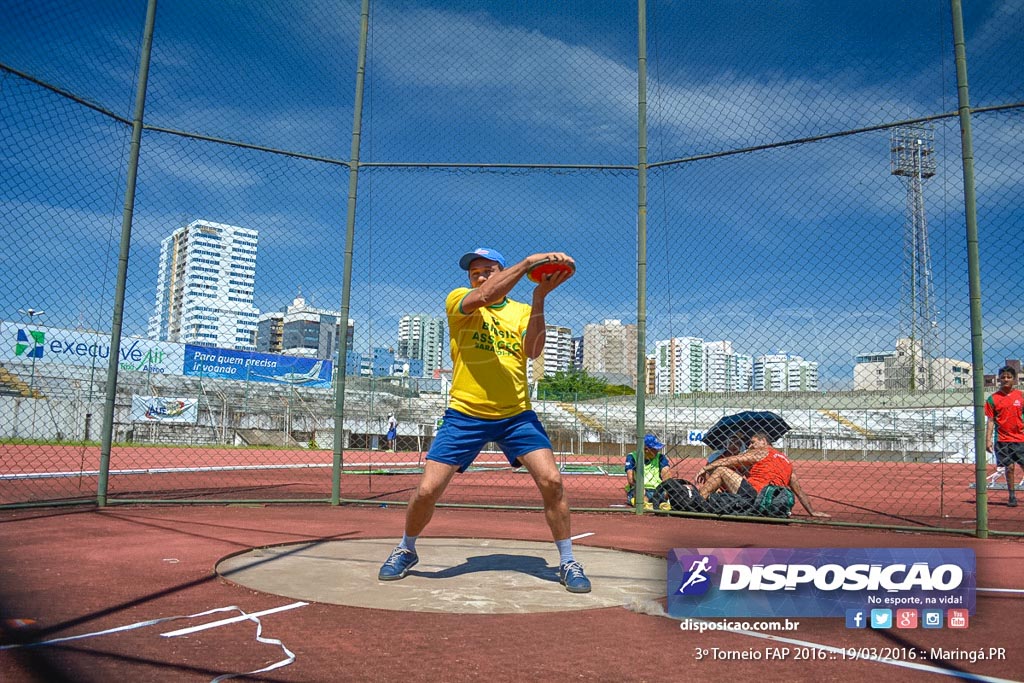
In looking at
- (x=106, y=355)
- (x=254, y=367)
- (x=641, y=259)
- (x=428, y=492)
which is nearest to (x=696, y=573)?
(x=428, y=492)

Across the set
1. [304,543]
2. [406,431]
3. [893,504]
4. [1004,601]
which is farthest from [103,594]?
[406,431]

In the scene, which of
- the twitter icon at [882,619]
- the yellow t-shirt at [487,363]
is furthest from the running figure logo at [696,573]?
the yellow t-shirt at [487,363]

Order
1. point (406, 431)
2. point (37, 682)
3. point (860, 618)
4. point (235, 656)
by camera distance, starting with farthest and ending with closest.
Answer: point (406, 431)
point (860, 618)
point (235, 656)
point (37, 682)

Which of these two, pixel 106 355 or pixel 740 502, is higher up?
pixel 106 355

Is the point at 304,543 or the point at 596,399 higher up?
the point at 596,399

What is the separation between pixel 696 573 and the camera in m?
3.65

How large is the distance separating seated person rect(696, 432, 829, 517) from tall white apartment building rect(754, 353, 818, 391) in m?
0.66

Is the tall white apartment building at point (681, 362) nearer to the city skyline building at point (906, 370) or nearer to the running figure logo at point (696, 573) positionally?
the city skyline building at point (906, 370)

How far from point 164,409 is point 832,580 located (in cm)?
2854

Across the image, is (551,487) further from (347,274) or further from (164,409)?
(164,409)

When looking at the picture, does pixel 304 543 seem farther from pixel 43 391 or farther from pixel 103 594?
pixel 43 391

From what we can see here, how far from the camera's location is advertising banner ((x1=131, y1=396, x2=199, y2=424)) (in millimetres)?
27562

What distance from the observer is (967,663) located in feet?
9.80

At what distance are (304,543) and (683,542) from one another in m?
3.05
